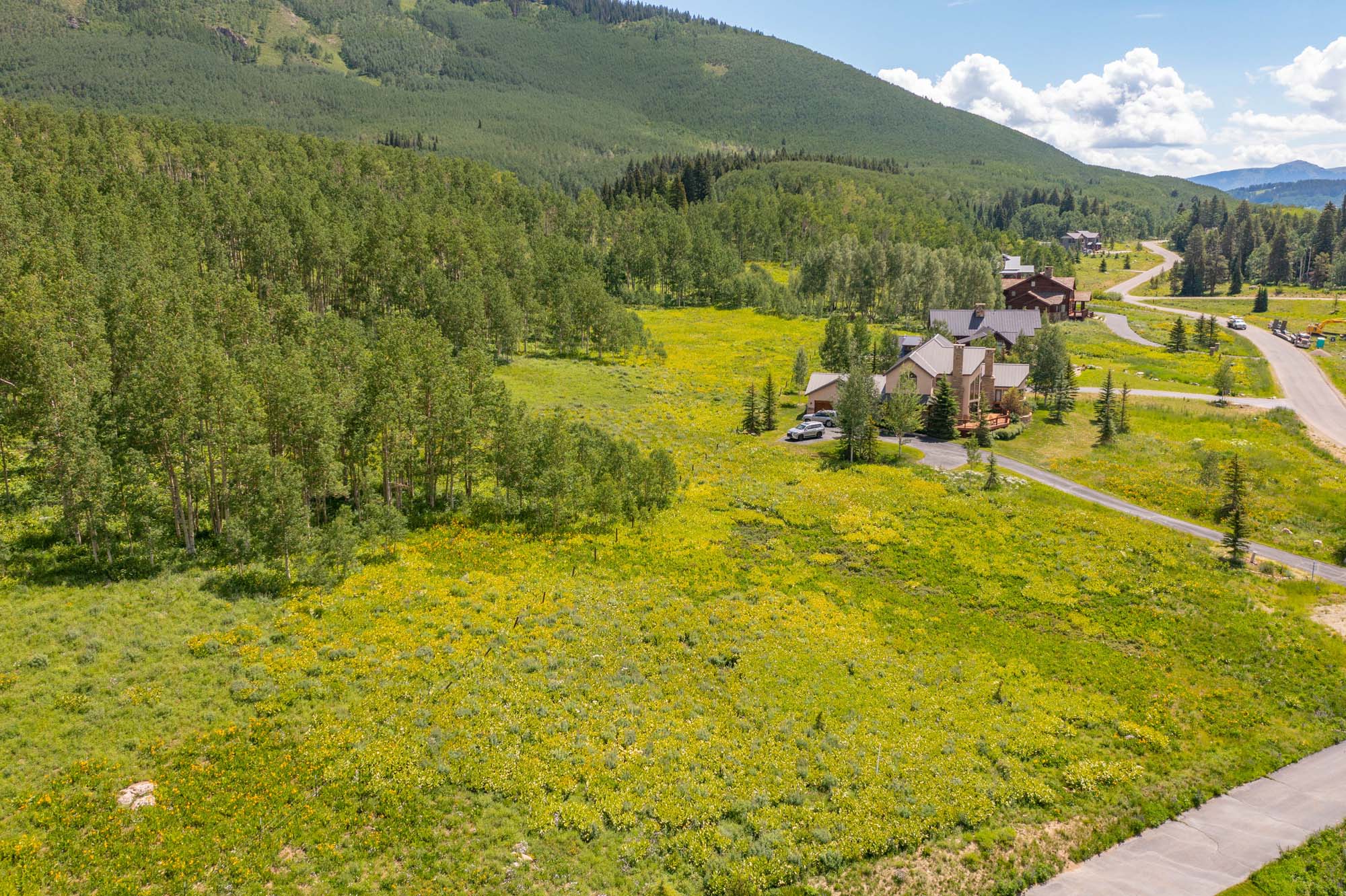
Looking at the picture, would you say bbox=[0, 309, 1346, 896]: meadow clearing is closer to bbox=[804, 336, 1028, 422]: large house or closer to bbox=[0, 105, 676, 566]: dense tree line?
bbox=[0, 105, 676, 566]: dense tree line

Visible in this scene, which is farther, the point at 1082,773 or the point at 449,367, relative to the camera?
the point at 449,367

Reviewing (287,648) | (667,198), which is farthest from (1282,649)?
(667,198)

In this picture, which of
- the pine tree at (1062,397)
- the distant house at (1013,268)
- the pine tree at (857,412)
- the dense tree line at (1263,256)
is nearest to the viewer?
the pine tree at (857,412)

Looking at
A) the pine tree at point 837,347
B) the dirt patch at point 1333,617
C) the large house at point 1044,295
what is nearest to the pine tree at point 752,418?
the pine tree at point 837,347

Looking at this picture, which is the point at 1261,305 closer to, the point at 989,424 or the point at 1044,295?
the point at 1044,295

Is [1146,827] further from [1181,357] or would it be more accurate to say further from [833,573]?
[1181,357]

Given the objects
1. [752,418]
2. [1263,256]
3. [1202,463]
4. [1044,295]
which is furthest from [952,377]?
[1263,256]

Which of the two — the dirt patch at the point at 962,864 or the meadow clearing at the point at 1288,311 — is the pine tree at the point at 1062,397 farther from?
the dirt patch at the point at 962,864
